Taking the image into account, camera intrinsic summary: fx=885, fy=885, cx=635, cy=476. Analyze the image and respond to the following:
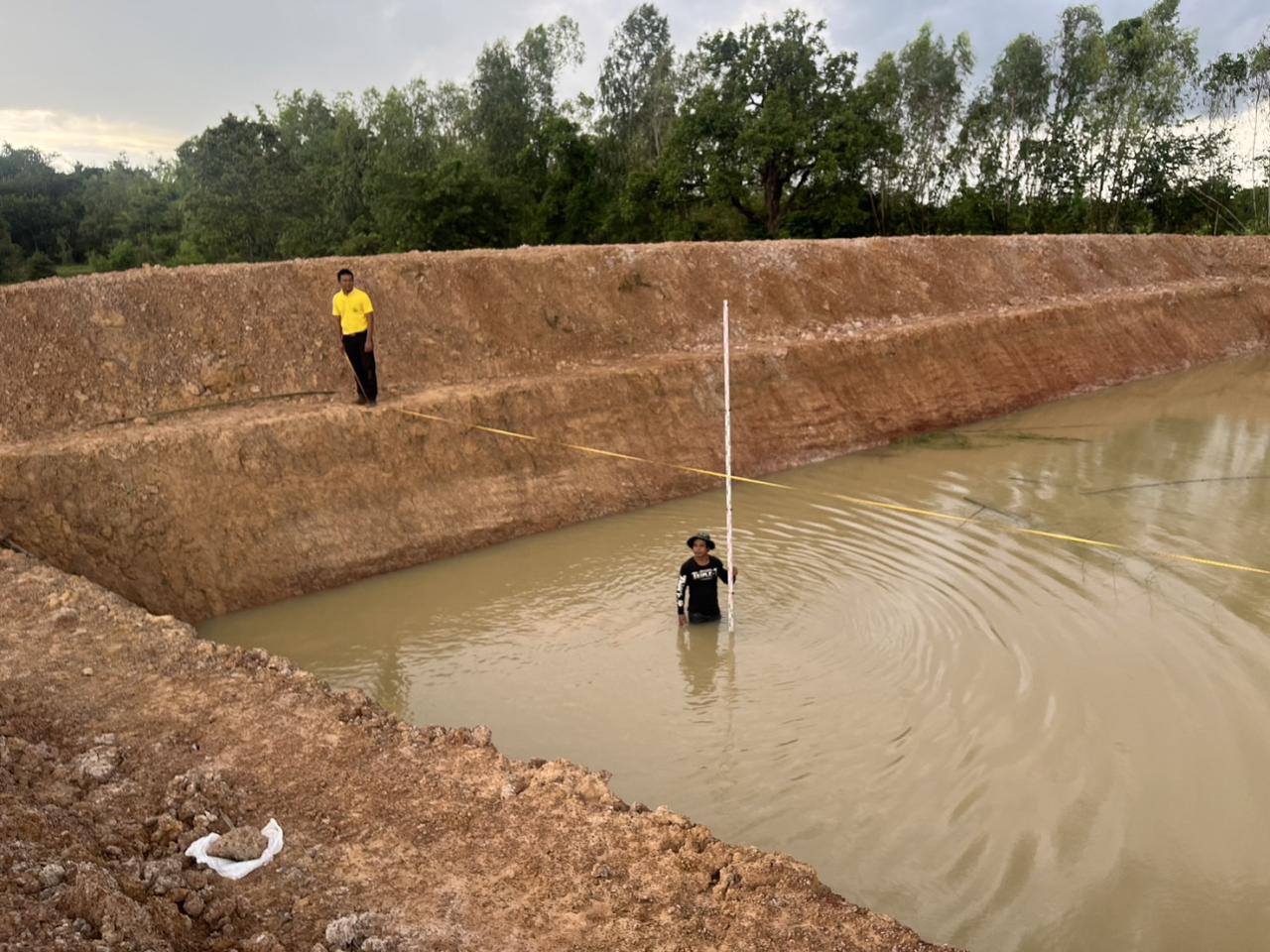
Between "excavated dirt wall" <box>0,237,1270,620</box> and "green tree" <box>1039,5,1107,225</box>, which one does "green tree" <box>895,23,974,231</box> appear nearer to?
"green tree" <box>1039,5,1107,225</box>

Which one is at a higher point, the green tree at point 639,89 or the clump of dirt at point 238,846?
the green tree at point 639,89

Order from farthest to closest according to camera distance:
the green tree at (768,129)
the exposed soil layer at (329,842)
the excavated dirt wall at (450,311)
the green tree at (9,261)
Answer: the green tree at (9,261) → the green tree at (768,129) → the excavated dirt wall at (450,311) → the exposed soil layer at (329,842)

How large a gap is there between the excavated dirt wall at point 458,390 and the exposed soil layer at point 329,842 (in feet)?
12.7

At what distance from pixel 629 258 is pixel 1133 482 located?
899 cm

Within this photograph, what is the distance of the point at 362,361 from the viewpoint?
1122 cm

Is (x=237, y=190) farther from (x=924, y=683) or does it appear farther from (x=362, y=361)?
(x=924, y=683)

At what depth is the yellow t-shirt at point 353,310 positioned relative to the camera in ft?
35.6

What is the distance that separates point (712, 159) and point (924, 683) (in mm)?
24951

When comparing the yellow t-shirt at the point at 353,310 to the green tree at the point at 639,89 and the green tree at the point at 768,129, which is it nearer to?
the green tree at the point at 768,129

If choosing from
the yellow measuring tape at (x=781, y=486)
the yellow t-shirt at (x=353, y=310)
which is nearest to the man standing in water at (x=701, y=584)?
the yellow measuring tape at (x=781, y=486)

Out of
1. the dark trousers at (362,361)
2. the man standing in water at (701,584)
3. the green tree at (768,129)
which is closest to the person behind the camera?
the man standing in water at (701,584)

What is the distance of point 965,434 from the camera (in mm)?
15516

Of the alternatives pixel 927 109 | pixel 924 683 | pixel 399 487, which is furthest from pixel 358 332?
pixel 927 109

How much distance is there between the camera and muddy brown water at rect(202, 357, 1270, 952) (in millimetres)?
4680
